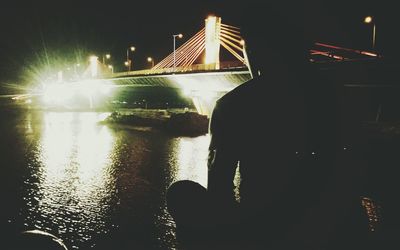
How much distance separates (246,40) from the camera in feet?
A: 4.56

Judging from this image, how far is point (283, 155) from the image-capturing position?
4.30 feet

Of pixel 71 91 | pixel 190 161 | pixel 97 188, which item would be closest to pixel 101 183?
pixel 97 188

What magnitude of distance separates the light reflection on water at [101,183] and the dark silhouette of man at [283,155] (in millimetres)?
2840

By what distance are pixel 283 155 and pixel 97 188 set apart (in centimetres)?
578

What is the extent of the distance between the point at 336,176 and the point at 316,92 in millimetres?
344

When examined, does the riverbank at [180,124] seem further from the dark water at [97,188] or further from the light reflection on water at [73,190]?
the light reflection on water at [73,190]

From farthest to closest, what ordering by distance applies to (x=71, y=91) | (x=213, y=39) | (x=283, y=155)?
(x=71, y=91) → (x=213, y=39) → (x=283, y=155)

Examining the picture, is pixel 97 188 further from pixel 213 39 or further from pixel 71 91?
pixel 71 91

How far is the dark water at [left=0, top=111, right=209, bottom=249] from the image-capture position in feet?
14.1

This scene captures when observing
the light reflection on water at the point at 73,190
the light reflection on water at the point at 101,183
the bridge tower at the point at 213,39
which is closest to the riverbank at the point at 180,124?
the light reflection on water at the point at 101,183

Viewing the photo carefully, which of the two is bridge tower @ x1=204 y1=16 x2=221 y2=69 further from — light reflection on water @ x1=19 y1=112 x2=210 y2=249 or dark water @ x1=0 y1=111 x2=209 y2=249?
dark water @ x1=0 y1=111 x2=209 y2=249

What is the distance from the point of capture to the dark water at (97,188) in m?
4.29

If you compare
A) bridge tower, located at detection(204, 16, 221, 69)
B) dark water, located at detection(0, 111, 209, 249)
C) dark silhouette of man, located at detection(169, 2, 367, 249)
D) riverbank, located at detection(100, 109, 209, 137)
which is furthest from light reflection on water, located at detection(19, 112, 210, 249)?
Answer: bridge tower, located at detection(204, 16, 221, 69)

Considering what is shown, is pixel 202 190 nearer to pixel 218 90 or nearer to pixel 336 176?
pixel 336 176
